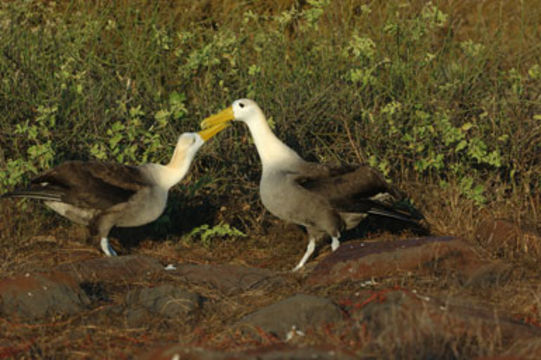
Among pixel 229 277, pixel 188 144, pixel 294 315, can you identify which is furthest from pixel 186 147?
pixel 294 315

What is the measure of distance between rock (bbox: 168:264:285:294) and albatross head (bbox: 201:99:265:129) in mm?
1389

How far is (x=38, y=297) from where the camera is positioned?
4.93 metres

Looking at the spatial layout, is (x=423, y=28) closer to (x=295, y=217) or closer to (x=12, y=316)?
(x=295, y=217)

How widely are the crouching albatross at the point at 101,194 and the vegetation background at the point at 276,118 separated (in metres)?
0.30

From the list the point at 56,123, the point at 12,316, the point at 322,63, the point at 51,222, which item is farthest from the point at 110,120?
the point at 12,316

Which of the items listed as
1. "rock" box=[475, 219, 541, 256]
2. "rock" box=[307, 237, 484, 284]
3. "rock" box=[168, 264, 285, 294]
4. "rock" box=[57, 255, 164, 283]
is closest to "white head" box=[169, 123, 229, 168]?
"rock" box=[57, 255, 164, 283]

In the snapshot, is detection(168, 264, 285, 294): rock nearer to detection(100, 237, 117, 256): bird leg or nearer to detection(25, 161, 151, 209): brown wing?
detection(100, 237, 117, 256): bird leg

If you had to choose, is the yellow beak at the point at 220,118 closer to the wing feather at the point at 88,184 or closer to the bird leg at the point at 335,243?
the wing feather at the point at 88,184

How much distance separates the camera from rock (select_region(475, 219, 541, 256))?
19.8 ft

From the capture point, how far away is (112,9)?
9.28 meters

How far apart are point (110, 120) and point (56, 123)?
1.51 ft

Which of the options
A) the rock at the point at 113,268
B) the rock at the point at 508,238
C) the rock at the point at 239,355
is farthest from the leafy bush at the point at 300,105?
the rock at the point at 239,355

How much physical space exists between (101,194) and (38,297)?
1.74m

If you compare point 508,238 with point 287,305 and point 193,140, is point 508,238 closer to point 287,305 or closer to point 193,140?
point 287,305
